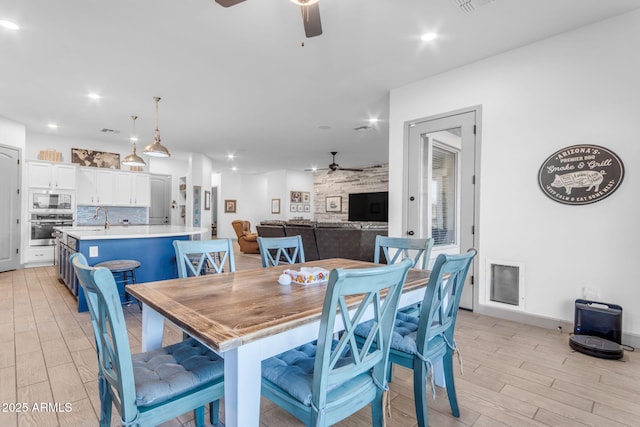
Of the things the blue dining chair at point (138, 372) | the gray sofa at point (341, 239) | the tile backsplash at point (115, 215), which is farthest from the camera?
the tile backsplash at point (115, 215)

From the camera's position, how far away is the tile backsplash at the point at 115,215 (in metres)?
7.14

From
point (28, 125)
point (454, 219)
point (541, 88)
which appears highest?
point (28, 125)

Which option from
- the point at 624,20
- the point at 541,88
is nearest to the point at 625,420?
the point at 541,88

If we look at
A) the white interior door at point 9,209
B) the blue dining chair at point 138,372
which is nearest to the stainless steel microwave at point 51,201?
the white interior door at point 9,209

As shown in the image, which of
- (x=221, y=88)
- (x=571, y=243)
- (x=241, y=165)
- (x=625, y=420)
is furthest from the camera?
(x=241, y=165)

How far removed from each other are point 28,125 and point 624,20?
871cm

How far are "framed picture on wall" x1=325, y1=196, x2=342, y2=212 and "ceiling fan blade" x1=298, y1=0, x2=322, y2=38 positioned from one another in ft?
30.4

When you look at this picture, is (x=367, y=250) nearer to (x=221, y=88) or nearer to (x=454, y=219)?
(x=454, y=219)

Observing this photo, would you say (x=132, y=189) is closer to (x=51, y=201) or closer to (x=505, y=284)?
(x=51, y=201)

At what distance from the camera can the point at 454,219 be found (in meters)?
3.85

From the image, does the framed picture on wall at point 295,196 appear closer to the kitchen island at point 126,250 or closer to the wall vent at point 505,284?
the kitchen island at point 126,250

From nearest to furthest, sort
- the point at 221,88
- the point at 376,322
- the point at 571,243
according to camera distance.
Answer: the point at 376,322, the point at 571,243, the point at 221,88

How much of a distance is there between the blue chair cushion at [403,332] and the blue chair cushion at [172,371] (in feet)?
2.56

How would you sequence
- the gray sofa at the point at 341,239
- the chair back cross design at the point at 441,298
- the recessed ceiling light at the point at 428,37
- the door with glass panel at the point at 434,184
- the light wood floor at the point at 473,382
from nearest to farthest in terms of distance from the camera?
the chair back cross design at the point at 441,298, the light wood floor at the point at 473,382, the recessed ceiling light at the point at 428,37, the door with glass panel at the point at 434,184, the gray sofa at the point at 341,239
